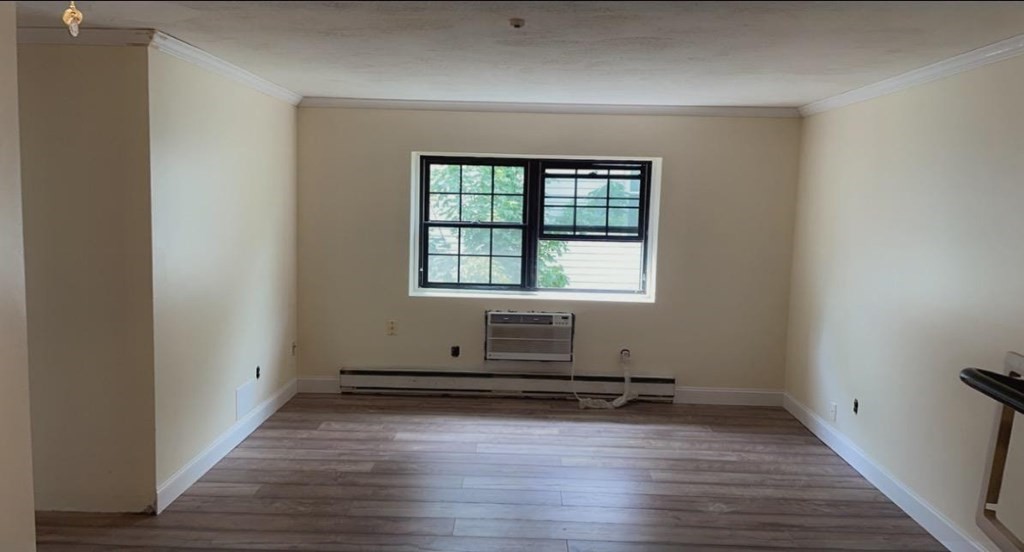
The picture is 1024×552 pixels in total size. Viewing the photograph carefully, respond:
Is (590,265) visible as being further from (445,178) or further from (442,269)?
(445,178)

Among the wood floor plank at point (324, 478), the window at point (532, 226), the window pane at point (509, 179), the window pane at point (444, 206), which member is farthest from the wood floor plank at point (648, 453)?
the window pane at point (509, 179)

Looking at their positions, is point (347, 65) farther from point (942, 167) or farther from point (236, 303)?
point (942, 167)

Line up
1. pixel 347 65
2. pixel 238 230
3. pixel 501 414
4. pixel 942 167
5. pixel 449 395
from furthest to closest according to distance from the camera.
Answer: pixel 449 395 < pixel 501 414 < pixel 238 230 < pixel 347 65 < pixel 942 167

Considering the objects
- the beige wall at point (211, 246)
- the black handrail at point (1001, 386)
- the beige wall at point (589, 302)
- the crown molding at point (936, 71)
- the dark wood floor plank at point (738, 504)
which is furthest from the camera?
the beige wall at point (589, 302)

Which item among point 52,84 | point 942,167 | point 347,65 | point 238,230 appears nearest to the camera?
point 52,84

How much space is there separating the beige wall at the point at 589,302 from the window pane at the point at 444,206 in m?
0.27

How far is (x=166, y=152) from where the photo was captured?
288cm

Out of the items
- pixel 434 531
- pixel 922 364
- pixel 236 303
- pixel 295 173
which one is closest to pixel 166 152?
pixel 236 303

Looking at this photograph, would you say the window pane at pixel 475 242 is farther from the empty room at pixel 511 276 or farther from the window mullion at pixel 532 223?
the window mullion at pixel 532 223

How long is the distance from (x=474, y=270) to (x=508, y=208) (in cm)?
54

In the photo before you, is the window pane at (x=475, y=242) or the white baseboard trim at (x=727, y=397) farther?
the window pane at (x=475, y=242)

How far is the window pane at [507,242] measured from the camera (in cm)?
489

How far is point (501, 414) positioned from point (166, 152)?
261 cm

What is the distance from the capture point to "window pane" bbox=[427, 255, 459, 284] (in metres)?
4.93
